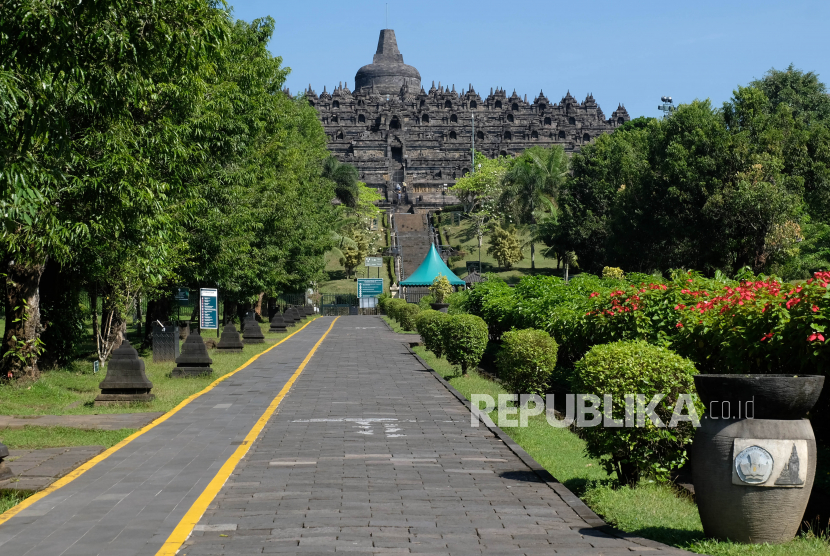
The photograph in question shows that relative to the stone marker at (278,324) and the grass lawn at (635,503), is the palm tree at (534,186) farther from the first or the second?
the grass lawn at (635,503)

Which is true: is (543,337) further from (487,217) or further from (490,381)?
(487,217)

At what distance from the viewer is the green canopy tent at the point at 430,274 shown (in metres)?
51.8

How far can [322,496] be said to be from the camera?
24.4 ft

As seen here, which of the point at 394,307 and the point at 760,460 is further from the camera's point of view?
the point at 394,307

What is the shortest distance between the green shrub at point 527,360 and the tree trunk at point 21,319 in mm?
8718

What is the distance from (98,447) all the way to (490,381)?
10.1m

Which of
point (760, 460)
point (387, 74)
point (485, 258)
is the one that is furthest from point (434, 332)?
point (387, 74)

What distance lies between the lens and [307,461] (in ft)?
29.8

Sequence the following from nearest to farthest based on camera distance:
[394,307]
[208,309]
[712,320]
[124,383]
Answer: [712,320]
[124,383]
[208,309]
[394,307]

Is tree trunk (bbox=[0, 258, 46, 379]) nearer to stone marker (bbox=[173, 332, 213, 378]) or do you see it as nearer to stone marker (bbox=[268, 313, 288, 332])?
stone marker (bbox=[173, 332, 213, 378])

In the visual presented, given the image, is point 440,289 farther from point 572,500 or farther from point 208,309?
point 572,500

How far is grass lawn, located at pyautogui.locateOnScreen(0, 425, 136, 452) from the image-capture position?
1017cm

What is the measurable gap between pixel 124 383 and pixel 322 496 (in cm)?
761

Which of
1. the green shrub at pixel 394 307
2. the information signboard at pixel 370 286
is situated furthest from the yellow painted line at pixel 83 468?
the information signboard at pixel 370 286
